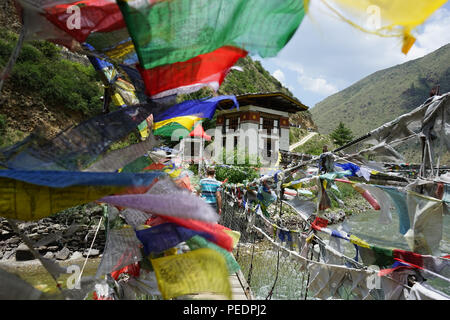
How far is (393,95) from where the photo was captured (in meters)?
86.4

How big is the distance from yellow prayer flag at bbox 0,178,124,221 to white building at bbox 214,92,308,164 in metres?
17.1

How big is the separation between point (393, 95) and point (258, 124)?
8598 cm

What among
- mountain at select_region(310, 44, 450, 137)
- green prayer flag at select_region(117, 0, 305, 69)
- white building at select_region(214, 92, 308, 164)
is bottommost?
green prayer flag at select_region(117, 0, 305, 69)

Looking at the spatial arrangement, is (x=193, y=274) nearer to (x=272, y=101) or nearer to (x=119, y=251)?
(x=119, y=251)

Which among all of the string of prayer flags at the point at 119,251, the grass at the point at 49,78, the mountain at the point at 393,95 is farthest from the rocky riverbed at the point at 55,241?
the mountain at the point at 393,95

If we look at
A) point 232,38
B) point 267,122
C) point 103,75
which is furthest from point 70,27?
point 267,122

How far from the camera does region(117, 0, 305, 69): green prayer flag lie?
1.33 meters

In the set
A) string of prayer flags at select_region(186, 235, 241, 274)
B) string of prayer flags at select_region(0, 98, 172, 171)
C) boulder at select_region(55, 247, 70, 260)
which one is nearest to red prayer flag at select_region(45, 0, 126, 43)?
string of prayer flags at select_region(0, 98, 172, 171)

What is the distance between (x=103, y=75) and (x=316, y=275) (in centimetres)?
303

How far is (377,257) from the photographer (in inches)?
87.7

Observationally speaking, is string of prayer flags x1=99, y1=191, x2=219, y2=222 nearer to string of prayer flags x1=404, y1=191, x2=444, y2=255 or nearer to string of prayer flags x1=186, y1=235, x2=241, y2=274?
string of prayer flags x1=186, y1=235, x2=241, y2=274

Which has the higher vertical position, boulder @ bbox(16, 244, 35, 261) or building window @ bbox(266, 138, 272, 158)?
building window @ bbox(266, 138, 272, 158)
